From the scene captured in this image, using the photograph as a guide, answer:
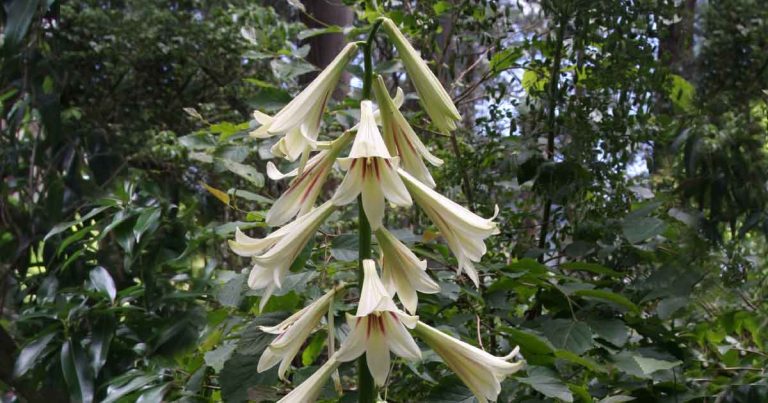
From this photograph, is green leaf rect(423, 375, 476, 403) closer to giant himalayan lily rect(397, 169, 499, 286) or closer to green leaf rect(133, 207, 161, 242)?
giant himalayan lily rect(397, 169, 499, 286)

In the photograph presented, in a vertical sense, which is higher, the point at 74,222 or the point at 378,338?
the point at 378,338

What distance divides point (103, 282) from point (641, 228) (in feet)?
4.71

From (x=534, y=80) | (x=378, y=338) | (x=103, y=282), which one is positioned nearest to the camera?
(x=378, y=338)

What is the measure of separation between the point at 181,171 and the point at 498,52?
206cm

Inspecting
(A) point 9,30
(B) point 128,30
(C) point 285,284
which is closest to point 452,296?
(C) point 285,284

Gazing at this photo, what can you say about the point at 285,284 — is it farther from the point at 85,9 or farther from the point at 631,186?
the point at 85,9

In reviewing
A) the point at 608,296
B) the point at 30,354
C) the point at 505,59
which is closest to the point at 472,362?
→ the point at 608,296

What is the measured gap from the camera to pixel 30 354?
206cm

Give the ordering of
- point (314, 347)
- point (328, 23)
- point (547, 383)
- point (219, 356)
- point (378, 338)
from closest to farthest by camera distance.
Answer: point (378, 338)
point (547, 383)
point (219, 356)
point (314, 347)
point (328, 23)

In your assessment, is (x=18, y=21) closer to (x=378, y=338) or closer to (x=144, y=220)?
(x=144, y=220)

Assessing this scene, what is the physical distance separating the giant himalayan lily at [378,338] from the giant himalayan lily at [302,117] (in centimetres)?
24

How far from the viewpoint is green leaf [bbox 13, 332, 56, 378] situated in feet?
6.66

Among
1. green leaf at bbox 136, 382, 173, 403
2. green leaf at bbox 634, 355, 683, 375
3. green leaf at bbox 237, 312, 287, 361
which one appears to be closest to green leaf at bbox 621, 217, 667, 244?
green leaf at bbox 634, 355, 683, 375

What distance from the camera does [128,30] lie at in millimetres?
3947
